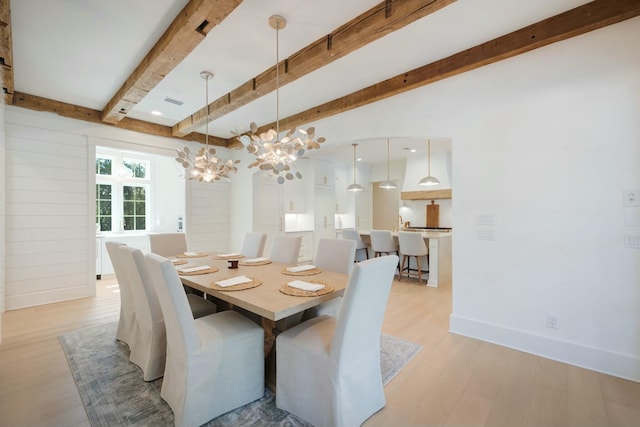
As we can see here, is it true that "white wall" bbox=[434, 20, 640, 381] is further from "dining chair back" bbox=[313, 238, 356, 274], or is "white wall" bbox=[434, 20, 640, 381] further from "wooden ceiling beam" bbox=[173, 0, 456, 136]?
"wooden ceiling beam" bbox=[173, 0, 456, 136]

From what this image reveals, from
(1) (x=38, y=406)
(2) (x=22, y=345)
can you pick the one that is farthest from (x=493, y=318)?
(2) (x=22, y=345)

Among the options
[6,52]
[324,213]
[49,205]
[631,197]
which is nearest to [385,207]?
[324,213]

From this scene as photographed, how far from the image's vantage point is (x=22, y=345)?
2.67 m

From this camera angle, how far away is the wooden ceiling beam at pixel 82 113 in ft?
12.0

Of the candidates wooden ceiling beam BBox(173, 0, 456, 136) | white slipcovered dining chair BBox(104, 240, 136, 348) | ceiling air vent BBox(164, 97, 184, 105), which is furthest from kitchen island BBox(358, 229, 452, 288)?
ceiling air vent BBox(164, 97, 184, 105)

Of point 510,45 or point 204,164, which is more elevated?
point 510,45

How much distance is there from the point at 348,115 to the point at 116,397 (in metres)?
3.72

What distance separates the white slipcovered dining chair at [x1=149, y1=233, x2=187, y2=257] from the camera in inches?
142

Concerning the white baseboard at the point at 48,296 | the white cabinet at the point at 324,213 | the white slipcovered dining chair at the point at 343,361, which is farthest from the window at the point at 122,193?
the white slipcovered dining chair at the point at 343,361

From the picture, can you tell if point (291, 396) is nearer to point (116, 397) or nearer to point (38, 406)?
point (116, 397)

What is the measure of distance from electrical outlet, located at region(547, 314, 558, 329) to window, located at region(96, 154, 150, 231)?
703cm

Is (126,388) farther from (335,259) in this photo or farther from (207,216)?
(207,216)

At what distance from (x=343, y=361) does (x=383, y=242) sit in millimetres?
3873

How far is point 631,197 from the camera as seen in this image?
2.14m
